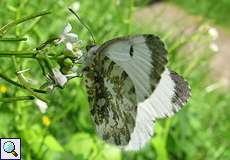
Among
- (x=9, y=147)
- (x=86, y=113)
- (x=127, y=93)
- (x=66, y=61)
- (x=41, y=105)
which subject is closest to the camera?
(x=66, y=61)

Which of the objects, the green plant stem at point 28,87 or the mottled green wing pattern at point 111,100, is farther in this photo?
the mottled green wing pattern at point 111,100

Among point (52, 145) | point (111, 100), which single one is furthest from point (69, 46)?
point (52, 145)

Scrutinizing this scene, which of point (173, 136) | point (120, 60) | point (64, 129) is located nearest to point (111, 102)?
point (120, 60)

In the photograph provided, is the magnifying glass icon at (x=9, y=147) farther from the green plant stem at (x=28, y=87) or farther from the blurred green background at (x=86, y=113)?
the green plant stem at (x=28, y=87)

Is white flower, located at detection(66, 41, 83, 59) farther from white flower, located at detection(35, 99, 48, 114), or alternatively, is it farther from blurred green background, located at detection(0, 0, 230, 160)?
white flower, located at detection(35, 99, 48, 114)

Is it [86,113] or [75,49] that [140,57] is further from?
[86,113]

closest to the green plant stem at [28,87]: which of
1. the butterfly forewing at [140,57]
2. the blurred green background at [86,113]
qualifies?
the butterfly forewing at [140,57]
